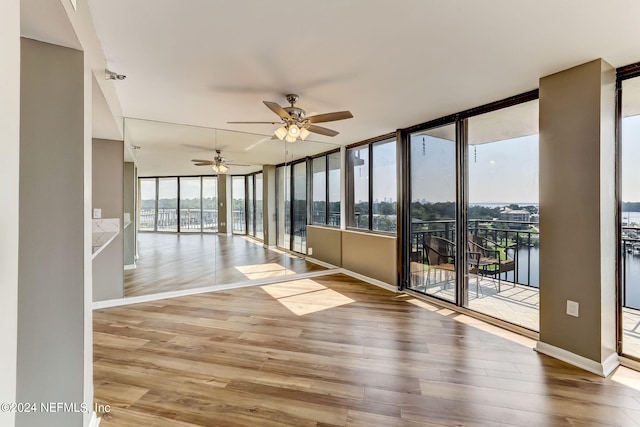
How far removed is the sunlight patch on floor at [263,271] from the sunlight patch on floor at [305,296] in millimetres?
341

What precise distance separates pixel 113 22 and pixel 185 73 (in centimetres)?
72

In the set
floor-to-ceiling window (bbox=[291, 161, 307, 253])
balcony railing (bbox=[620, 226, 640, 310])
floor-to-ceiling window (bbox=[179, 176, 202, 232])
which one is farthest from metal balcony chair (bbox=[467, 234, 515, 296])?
floor-to-ceiling window (bbox=[179, 176, 202, 232])

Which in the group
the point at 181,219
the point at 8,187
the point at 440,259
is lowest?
the point at 440,259

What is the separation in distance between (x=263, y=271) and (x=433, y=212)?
3.10 metres

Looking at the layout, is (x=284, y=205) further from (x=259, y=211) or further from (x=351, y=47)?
(x=351, y=47)

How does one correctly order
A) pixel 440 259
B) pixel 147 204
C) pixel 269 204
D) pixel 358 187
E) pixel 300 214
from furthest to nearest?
pixel 147 204 < pixel 300 214 < pixel 269 204 < pixel 358 187 < pixel 440 259

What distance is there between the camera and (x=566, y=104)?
2.52m

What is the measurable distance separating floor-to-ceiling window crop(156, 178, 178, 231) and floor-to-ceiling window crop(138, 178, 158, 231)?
0.36ft

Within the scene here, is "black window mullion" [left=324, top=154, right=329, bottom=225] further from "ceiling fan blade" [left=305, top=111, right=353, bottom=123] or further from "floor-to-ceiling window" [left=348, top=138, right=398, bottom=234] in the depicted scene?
"ceiling fan blade" [left=305, top=111, right=353, bottom=123]

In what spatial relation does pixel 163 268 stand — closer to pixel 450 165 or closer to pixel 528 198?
pixel 450 165


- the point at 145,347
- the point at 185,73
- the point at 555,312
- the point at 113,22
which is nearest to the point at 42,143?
the point at 113,22

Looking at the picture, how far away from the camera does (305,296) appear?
431cm

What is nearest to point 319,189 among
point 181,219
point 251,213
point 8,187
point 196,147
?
point 251,213

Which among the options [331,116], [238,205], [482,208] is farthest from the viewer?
[238,205]
